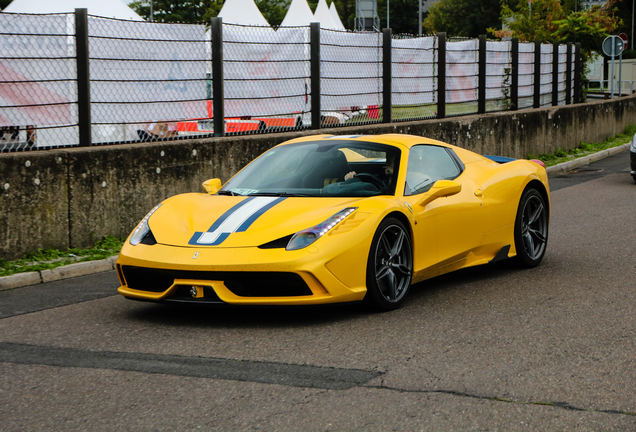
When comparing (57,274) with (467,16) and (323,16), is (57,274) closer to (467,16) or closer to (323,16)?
(323,16)

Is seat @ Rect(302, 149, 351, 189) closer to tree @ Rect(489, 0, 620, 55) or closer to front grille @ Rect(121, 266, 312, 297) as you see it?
front grille @ Rect(121, 266, 312, 297)

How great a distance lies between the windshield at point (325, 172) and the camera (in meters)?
5.95

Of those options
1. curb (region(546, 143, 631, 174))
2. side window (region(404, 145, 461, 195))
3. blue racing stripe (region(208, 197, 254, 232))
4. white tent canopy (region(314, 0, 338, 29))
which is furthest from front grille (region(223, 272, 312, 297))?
white tent canopy (region(314, 0, 338, 29))

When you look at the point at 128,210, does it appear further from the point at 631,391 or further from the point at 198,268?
the point at 631,391

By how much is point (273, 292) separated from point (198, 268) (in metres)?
0.47

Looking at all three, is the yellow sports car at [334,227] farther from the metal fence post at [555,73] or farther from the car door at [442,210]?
the metal fence post at [555,73]

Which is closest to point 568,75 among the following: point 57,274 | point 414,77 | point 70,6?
point 414,77

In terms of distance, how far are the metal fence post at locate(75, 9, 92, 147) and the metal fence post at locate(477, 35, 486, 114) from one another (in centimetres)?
920

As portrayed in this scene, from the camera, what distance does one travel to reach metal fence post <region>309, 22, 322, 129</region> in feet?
37.2

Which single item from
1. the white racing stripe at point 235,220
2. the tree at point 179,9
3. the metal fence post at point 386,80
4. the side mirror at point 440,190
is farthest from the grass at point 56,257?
the tree at point 179,9

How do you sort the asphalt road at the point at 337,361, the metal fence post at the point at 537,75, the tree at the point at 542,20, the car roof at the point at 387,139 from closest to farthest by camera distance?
1. the asphalt road at the point at 337,361
2. the car roof at the point at 387,139
3. the metal fence post at the point at 537,75
4. the tree at the point at 542,20

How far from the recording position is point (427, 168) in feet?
21.1

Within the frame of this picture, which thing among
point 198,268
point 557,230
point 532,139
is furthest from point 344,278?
point 532,139

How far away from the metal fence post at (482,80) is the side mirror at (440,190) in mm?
10331
